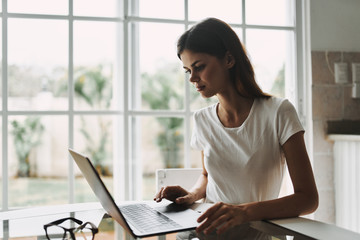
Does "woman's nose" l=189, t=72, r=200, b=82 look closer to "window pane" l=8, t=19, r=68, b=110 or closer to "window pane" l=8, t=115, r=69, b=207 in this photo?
"window pane" l=8, t=19, r=68, b=110

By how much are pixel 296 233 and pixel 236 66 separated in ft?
2.37

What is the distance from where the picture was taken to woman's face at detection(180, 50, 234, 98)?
55.1 inches

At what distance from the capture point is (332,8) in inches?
97.2

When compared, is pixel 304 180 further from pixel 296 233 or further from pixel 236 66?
pixel 236 66

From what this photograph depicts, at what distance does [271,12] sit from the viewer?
252 centimetres

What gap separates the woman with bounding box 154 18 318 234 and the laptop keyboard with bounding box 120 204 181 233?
10 centimetres

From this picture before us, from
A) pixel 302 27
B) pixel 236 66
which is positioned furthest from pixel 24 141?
pixel 236 66

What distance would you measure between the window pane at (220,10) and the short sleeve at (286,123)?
123 cm

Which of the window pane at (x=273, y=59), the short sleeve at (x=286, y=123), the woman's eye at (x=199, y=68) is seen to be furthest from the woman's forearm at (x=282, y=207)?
the window pane at (x=273, y=59)

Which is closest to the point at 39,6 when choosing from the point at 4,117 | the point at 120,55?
the point at 120,55

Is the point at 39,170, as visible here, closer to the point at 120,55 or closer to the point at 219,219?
the point at 120,55

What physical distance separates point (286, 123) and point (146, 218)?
0.58 m

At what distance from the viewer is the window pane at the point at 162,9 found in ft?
7.54

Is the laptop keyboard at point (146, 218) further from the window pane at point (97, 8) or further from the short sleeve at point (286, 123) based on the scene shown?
the window pane at point (97, 8)
